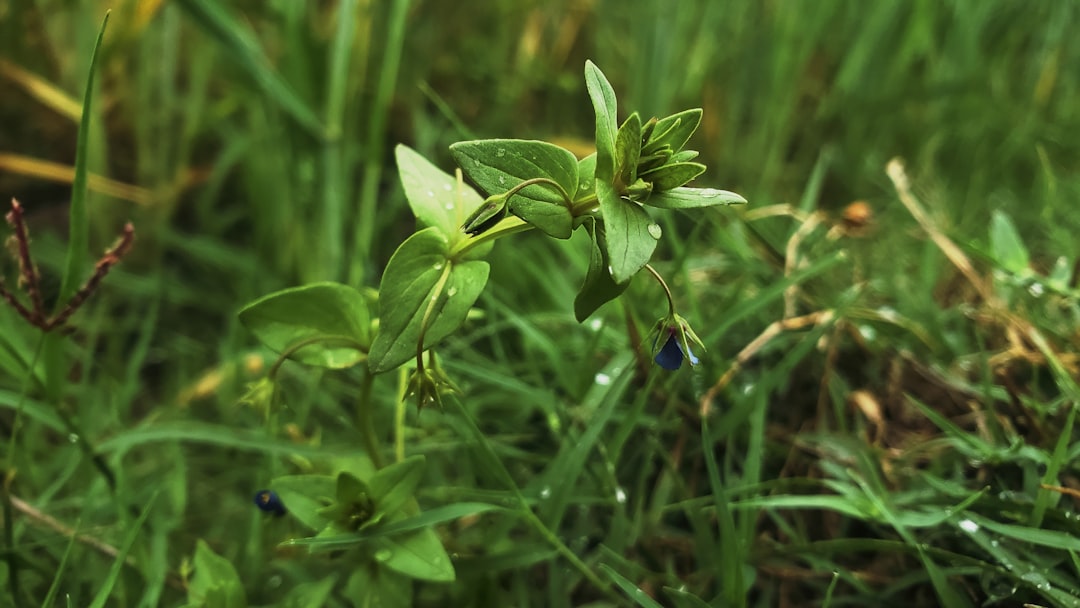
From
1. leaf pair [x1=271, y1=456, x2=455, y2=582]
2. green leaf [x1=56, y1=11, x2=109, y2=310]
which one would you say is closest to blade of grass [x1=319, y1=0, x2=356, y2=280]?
green leaf [x1=56, y1=11, x2=109, y2=310]

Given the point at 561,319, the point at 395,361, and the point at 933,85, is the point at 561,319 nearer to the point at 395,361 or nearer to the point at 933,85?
the point at 395,361

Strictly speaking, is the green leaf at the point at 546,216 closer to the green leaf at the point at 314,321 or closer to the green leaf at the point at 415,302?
the green leaf at the point at 415,302

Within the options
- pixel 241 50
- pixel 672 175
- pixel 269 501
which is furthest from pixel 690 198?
pixel 241 50

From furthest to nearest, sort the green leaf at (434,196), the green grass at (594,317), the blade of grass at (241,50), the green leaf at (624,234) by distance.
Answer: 1. the blade of grass at (241,50)
2. the green grass at (594,317)
3. the green leaf at (434,196)
4. the green leaf at (624,234)

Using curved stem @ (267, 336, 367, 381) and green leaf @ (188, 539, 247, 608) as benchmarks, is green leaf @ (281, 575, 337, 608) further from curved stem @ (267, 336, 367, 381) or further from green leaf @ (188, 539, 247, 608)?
curved stem @ (267, 336, 367, 381)

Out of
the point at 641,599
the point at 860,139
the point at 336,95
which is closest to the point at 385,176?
the point at 336,95

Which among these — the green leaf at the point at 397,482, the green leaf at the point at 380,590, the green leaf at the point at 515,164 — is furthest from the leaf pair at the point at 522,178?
the green leaf at the point at 380,590
